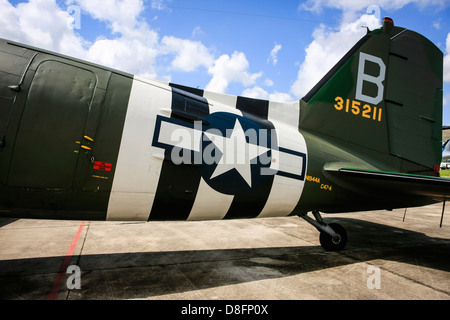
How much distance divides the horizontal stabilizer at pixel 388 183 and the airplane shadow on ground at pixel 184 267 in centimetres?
133

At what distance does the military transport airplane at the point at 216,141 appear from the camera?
10.9 ft

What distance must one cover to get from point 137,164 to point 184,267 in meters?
1.99

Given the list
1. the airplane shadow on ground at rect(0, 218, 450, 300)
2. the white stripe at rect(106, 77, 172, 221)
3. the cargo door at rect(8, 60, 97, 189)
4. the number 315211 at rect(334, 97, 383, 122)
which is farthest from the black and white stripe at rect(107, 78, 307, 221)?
the number 315211 at rect(334, 97, 383, 122)

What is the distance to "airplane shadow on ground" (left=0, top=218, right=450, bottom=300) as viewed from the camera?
3.70 meters

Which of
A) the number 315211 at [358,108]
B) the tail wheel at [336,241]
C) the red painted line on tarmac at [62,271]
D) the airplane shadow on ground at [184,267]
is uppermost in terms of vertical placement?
the number 315211 at [358,108]

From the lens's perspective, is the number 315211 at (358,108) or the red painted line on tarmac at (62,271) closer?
the red painted line on tarmac at (62,271)

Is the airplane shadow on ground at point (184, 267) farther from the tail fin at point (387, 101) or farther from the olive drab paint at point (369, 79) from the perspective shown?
the olive drab paint at point (369, 79)

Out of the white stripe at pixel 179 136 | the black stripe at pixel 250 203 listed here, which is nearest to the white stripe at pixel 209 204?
the black stripe at pixel 250 203

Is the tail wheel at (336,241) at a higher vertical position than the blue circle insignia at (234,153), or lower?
lower

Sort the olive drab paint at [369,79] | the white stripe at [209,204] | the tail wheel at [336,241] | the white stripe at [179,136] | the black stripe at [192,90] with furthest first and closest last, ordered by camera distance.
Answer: the olive drab paint at [369,79] < the tail wheel at [336,241] < the black stripe at [192,90] < the white stripe at [209,204] < the white stripe at [179,136]

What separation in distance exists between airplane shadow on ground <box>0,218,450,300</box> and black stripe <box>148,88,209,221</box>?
3.05 feet

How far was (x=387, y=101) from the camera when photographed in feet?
21.1

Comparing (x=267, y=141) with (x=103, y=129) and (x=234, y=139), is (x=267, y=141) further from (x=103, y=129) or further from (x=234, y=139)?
(x=103, y=129)

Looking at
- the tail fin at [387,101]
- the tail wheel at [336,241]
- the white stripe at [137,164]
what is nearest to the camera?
the white stripe at [137,164]
